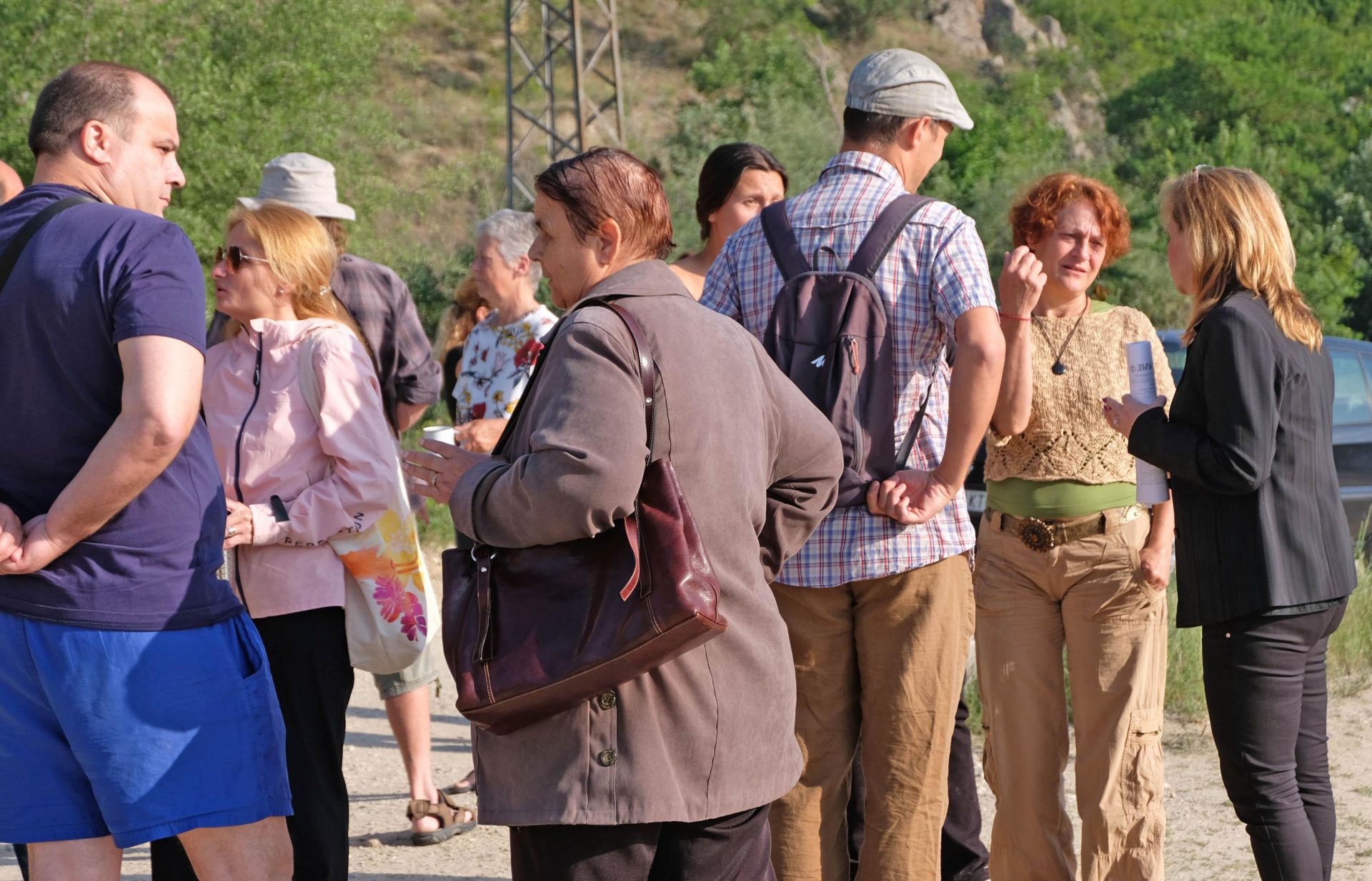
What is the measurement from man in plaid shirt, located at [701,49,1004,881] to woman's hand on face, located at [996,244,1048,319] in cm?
11

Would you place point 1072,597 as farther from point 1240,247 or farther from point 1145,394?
point 1240,247

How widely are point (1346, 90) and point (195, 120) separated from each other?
25444 millimetres

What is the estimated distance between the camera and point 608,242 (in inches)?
95.7

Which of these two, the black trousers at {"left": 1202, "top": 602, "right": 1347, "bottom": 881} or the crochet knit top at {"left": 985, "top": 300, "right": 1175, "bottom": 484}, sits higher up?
the crochet knit top at {"left": 985, "top": 300, "right": 1175, "bottom": 484}

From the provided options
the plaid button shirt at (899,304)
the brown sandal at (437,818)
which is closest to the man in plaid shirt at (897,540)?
the plaid button shirt at (899,304)

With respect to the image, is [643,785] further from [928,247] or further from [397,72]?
[397,72]

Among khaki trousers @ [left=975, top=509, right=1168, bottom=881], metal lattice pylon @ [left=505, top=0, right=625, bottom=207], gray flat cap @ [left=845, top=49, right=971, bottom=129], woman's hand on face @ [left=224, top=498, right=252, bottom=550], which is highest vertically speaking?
metal lattice pylon @ [left=505, top=0, right=625, bottom=207]

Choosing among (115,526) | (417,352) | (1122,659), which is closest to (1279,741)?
(1122,659)

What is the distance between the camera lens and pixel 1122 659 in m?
3.63

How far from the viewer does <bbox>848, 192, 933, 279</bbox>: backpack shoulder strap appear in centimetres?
316

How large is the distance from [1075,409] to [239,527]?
2134mm

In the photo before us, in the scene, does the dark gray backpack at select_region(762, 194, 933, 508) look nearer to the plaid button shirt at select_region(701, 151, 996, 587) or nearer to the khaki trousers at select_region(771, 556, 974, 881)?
the plaid button shirt at select_region(701, 151, 996, 587)

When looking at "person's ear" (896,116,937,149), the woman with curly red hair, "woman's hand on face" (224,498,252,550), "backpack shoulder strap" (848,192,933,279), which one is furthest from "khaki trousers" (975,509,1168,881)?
"woman's hand on face" (224,498,252,550)

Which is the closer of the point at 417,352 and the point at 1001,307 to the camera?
the point at 1001,307
